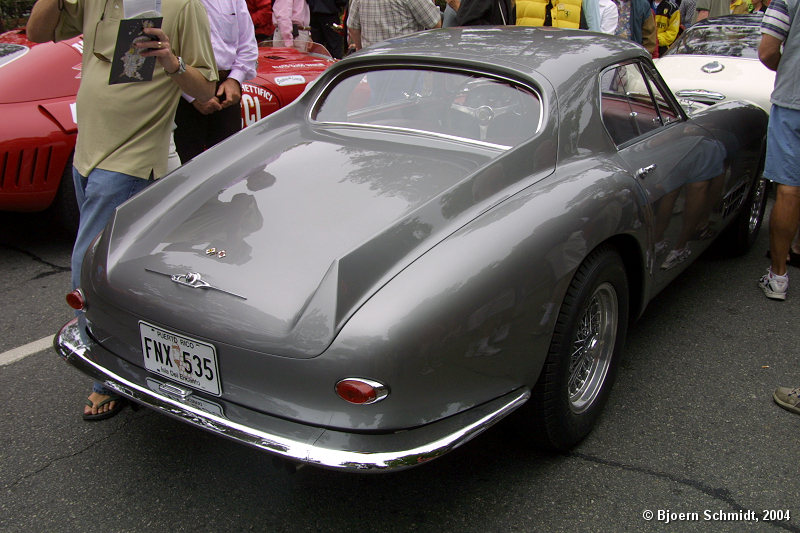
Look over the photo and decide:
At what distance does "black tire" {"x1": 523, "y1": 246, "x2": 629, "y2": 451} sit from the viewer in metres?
2.35

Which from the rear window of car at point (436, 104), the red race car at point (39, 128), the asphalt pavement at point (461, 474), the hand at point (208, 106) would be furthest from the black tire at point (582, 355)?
the red race car at point (39, 128)

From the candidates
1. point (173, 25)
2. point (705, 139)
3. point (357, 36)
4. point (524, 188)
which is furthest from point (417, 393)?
point (357, 36)

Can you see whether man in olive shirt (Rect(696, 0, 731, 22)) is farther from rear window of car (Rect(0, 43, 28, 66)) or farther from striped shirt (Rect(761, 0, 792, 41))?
rear window of car (Rect(0, 43, 28, 66))

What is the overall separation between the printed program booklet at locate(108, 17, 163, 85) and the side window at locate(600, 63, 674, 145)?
181 centimetres

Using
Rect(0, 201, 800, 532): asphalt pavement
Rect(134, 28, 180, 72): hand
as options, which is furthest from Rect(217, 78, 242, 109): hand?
Rect(0, 201, 800, 532): asphalt pavement

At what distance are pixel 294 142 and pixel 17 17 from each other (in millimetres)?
11176

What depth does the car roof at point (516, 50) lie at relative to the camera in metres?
2.87

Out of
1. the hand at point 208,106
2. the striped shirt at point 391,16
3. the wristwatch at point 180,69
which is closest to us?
the wristwatch at point 180,69

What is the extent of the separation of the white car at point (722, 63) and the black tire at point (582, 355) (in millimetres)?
3169

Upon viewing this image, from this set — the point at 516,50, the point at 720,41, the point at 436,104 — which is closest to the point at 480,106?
the point at 436,104

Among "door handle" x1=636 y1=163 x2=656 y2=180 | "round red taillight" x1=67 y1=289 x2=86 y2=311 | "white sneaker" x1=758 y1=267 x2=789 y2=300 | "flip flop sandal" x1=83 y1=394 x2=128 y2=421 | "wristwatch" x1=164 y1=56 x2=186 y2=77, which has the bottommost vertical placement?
"white sneaker" x1=758 y1=267 x2=789 y2=300

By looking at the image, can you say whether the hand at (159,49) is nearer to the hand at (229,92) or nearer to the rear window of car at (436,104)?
the rear window of car at (436,104)

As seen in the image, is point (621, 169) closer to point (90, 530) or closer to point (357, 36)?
point (90, 530)

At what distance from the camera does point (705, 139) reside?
352 cm
